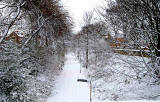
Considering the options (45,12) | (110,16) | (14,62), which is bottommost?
(14,62)

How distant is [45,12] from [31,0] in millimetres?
1608

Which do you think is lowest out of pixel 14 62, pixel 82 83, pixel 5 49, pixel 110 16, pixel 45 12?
pixel 82 83

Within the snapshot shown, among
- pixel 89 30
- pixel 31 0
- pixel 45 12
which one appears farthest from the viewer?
pixel 89 30

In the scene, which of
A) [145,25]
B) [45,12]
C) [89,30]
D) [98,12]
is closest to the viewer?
[145,25]

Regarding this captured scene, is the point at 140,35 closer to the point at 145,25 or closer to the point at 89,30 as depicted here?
the point at 145,25

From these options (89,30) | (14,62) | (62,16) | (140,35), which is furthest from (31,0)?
(89,30)

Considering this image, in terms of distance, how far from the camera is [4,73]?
16.6 ft

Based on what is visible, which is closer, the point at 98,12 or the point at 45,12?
the point at 98,12

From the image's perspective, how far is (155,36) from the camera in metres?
4.65

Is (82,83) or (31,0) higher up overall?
(31,0)

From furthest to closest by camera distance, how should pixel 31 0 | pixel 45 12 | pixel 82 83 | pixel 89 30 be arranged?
1. pixel 89 30
2. pixel 82 83
3. pixel 45 12
4. pixel 31 0

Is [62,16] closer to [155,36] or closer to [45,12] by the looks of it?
[45,12]

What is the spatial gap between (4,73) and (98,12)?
5.40m

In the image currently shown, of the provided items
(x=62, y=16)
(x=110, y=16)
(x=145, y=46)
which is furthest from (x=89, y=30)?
(x=145, y=46)
